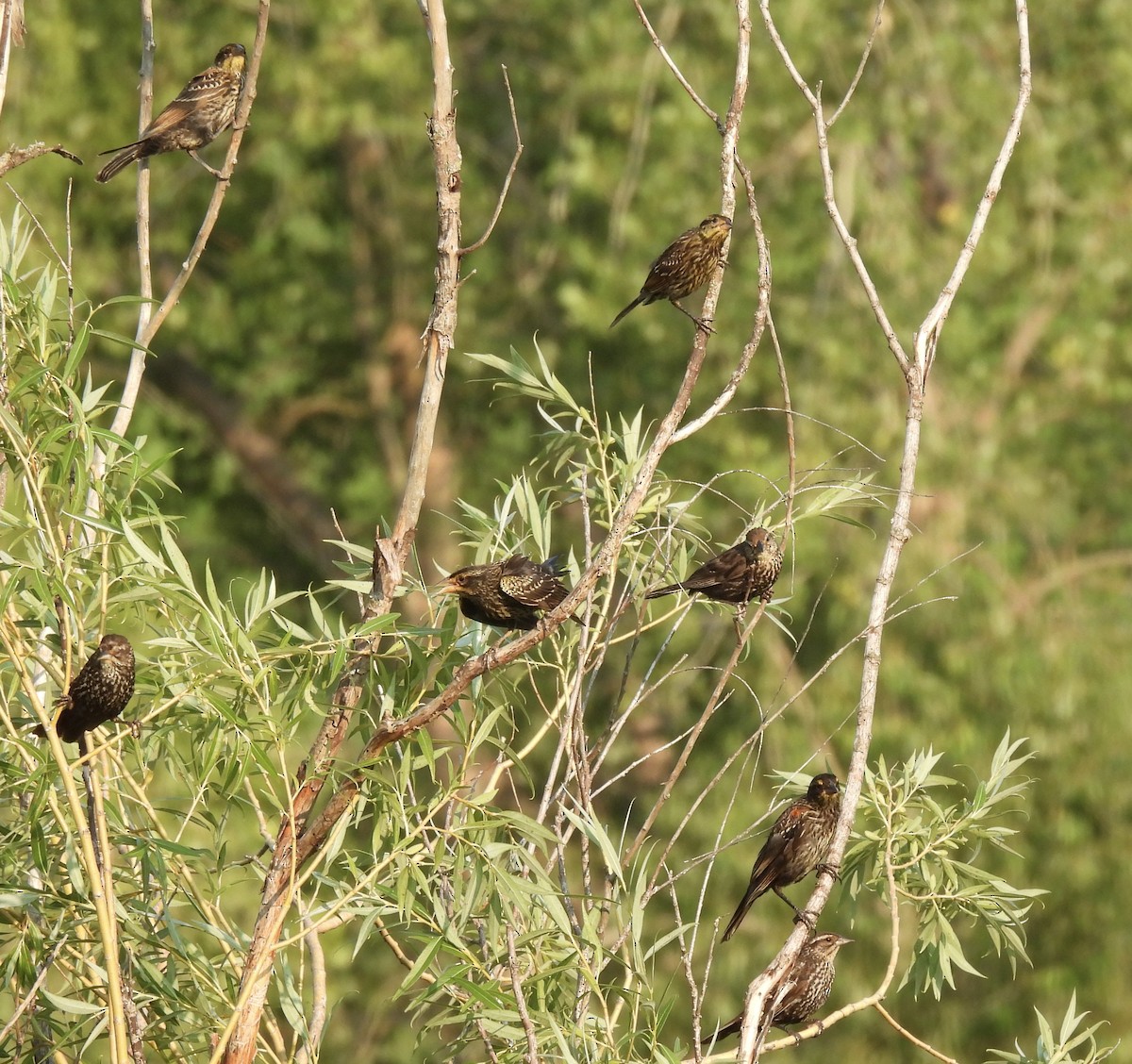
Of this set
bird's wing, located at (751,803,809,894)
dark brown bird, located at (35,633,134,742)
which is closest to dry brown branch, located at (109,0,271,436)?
dark brown bird, located at (35,633,134,742)

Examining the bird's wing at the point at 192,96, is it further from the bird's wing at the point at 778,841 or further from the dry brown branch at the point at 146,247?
the bird's wing at the point at 778,841

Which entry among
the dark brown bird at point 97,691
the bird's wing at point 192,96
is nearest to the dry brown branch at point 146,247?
the dark brown bird at point 97,691

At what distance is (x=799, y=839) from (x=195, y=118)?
289 cm

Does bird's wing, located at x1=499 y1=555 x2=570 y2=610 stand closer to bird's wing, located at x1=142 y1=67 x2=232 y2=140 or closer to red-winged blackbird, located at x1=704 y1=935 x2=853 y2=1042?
red-winged blackbird, located at x1=704 y1=935 x2=853 y2=1042

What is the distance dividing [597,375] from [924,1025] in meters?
4.07

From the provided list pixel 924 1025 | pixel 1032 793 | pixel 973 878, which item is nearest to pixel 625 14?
pixel 1032 793

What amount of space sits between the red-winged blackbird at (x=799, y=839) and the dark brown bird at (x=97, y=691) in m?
1.73

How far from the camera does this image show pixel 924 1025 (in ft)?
30.9

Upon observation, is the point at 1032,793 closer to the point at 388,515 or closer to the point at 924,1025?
the point at 924,1025

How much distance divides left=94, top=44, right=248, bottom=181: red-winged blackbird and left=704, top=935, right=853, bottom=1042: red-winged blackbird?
2774mm

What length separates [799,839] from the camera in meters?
4.05

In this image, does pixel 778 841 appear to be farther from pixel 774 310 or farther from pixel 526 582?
pixel 774 310

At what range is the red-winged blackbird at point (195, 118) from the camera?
199 inches

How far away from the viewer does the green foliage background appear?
8969 millimetres
